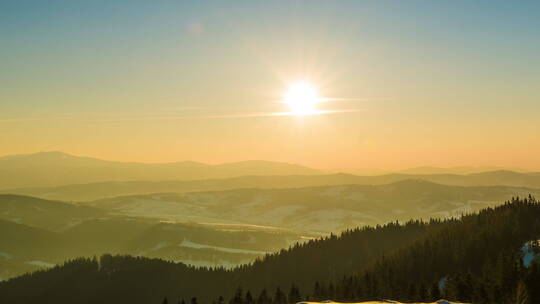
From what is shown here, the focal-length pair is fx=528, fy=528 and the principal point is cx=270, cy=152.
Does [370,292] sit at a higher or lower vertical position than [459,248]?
lower

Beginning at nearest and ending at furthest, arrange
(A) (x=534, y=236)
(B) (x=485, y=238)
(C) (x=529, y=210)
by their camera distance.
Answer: (A) (x=534, y=236)
(B) (x=485, y=238)
(C) (x=529, y=210)

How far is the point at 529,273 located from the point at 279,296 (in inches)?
2286

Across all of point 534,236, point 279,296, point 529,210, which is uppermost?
point 529,210

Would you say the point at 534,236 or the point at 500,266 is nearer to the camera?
the point at 500,266

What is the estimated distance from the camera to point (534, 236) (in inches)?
5714

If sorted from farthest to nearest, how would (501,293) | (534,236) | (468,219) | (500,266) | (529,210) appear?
(468,219)
(529,210)
(534,236)
(500,266)
(501,293)

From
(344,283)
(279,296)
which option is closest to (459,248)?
(344,283)

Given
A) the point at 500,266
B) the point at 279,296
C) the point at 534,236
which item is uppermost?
the point at 534,236

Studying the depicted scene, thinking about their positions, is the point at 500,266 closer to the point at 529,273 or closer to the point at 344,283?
the point at 529,273

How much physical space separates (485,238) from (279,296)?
66825mm

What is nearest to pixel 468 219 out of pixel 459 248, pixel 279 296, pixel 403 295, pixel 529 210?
pixel 529 210

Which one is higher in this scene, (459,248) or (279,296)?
(459,248)

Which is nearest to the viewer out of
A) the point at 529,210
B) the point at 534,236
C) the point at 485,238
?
the point at 534,236

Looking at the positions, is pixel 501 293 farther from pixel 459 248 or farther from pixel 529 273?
pixel 459 248
